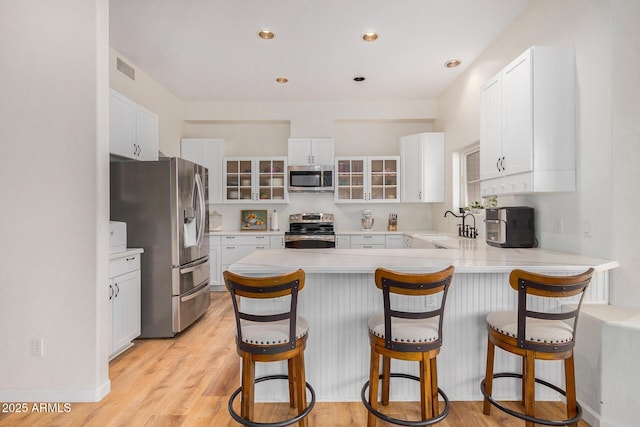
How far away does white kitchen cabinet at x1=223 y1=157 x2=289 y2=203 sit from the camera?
222 inches

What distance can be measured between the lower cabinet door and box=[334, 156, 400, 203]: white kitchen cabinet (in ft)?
10.7

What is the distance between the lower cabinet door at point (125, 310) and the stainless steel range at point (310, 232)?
7.74 feet

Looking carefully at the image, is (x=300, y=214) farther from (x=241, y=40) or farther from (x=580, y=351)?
(x=580, y=351)

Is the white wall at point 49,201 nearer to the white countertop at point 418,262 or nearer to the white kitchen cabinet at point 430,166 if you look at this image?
the white countertop at point 418,262

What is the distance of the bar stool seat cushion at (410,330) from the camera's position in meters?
1.78

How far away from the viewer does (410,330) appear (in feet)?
5.93

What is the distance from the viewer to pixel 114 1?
2883 millimetres

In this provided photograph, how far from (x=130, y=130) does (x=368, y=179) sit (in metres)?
3.38

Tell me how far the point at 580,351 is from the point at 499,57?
2755 millimetres

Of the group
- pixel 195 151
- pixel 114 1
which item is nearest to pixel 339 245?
pixel 195 151

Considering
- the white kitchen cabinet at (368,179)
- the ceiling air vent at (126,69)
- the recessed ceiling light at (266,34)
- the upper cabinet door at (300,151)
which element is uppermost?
the recessed ceiling light at (266,34)

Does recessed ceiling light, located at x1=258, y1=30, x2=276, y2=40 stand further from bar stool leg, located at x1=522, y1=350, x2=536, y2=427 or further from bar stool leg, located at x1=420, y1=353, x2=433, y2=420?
bar stool leg, located at x1=522, y1=350, x2=536, y2=427

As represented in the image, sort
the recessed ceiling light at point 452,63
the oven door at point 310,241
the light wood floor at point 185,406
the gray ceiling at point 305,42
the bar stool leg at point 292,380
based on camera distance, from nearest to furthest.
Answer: the bar stool leg at point 292,380, the light wood floor at point 185,406, the gray ceiling at point 305,42, the recessed ceiling light at point 452,63, the oven door at point 310,241

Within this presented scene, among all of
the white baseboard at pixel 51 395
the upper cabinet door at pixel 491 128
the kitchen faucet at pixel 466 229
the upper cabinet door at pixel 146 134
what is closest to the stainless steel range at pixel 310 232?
the kitchen faucet at pixel 466 229
